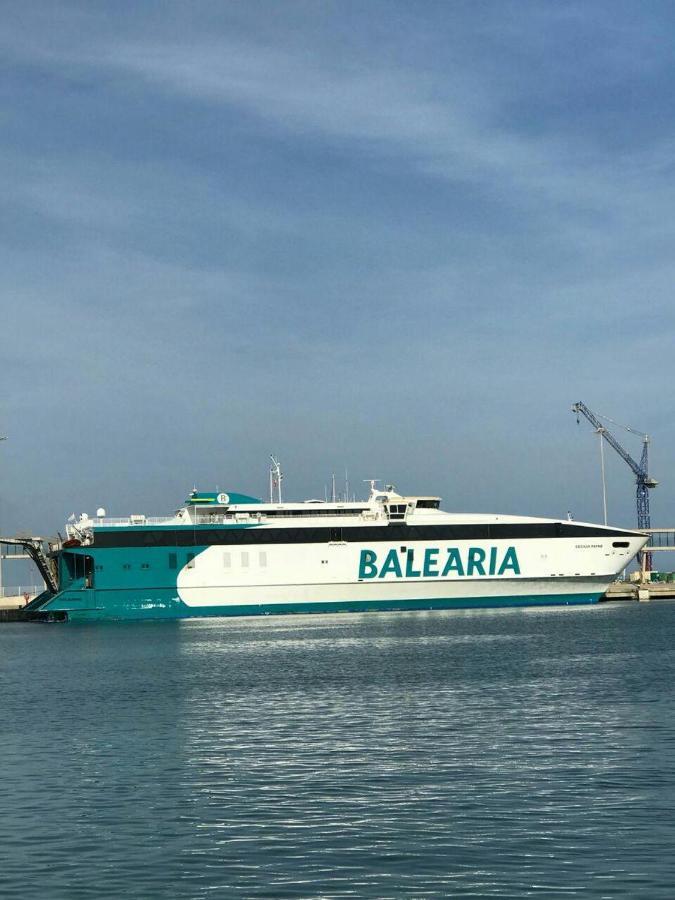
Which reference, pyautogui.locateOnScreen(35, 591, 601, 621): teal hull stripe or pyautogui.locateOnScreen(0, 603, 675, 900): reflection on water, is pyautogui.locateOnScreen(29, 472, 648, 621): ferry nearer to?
pyautogui.locateOnScreen(35, 591, 601, 621): teal hull stripe

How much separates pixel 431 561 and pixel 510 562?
6.62m

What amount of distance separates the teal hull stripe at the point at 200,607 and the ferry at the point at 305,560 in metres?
0.09

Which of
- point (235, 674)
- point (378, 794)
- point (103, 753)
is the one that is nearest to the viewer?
point (378, 794)

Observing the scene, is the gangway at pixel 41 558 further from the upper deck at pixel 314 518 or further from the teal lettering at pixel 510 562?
the teal lettering at pixel 510 562

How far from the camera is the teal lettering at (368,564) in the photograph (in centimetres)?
9375

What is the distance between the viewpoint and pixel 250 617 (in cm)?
9506

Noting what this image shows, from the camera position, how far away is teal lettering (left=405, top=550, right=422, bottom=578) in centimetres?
9388

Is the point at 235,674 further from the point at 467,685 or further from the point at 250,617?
the point at 250,617

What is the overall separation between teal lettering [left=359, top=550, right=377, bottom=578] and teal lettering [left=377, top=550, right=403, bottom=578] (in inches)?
25.8

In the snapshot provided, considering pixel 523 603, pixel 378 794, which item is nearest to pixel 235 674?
pixel 378 794

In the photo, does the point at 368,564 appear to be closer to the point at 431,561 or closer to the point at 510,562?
the point at 431,561

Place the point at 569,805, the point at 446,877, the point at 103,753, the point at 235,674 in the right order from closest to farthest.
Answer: the point at 446,877, the point at 569,805, the point at 103,753, the point at 235,674

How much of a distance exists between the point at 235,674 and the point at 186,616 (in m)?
45.9

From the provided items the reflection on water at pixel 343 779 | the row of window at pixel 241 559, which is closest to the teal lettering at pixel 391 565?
the row of window at pixel 241 559
